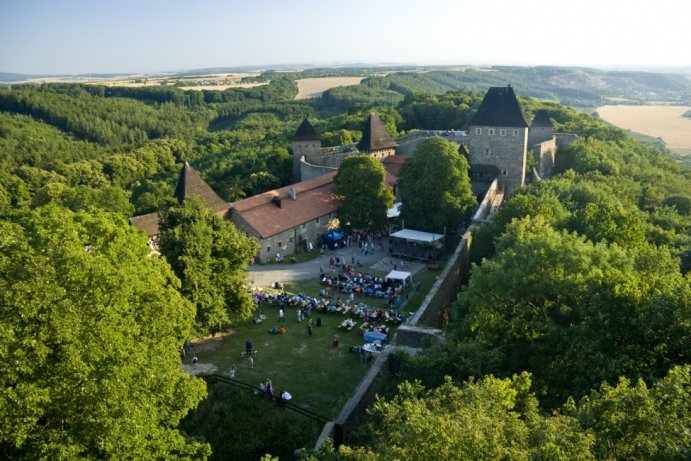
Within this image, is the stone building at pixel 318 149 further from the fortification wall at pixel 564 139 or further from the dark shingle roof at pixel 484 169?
the fortification wall at pixel 564 139

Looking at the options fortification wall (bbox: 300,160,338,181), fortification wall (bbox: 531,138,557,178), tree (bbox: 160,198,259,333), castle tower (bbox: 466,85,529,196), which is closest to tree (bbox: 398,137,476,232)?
castle tower (bbox: 466,85,529,196)

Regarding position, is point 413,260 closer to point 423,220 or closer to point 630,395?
point 423,220

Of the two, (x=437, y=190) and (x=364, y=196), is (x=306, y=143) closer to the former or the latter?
(x=364, y=196)

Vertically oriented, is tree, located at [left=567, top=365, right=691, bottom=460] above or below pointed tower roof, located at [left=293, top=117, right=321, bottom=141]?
above

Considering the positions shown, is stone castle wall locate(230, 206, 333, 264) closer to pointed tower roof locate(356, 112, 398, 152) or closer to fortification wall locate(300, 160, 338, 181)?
fortification wall locate(300, 160, 338, 181)

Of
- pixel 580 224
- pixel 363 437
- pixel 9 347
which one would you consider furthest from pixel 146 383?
pixel 580 224

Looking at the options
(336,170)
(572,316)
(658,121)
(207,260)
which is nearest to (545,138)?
(336,170)
